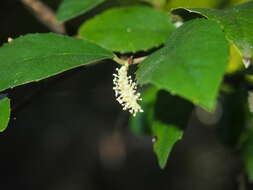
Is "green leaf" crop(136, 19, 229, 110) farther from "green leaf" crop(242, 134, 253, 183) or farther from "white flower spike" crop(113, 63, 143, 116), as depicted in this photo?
"green leaf" crop(242, 134, 253, 183)

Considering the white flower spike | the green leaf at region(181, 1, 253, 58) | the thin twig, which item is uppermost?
the green leaf at region(181, 1, 253, 58)

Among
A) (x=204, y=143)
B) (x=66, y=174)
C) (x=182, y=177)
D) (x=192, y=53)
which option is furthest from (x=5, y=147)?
(x=192, y=53)

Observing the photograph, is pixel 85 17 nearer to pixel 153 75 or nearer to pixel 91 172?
pixel 153 75

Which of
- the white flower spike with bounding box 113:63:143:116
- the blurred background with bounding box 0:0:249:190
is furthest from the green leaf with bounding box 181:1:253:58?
the blurred background with bounding box 0:0:249:190

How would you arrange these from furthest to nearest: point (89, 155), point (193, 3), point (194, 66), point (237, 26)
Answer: point (89, 155), point (193, 3), point (237, 26), point (194, 66)

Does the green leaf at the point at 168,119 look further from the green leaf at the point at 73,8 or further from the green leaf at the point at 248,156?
the green leaf at the point at 248,156

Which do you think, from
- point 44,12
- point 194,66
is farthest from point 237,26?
point 44,12

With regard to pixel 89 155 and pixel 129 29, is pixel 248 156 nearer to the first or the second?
pixel 129 29
